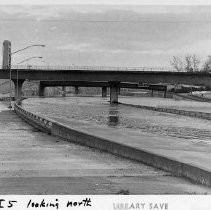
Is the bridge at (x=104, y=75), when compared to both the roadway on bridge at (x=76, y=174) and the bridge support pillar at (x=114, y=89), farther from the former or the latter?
the roadway on bridge at (x=76, y=174)

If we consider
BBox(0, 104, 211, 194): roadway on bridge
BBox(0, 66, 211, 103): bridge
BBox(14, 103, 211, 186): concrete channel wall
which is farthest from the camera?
BBox(0, 66, 211, 103): bridge

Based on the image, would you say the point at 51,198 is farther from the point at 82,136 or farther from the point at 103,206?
the point at 82,136

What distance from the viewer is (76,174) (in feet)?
65.2

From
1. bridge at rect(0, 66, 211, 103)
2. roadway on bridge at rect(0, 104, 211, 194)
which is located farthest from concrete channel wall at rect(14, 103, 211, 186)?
bridge at rect(0, 66, 211, 103)

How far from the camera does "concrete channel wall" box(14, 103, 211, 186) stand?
1706cm

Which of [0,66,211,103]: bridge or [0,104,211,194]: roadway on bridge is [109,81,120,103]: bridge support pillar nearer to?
[0,66,211,103]: bridge

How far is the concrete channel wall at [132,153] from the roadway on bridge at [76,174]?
37 centimetres

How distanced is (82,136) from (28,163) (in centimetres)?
927

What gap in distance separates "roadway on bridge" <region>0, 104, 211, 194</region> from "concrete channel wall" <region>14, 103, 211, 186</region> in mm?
371

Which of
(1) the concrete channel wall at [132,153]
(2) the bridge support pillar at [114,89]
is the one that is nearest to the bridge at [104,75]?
Result: (2) the bridge support pillar at [114,89]

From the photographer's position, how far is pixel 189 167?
58.0 ft

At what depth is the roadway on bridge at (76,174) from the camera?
52.2 ft

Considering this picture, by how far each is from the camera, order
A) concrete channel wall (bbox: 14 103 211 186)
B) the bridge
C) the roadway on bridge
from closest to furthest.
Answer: the roadway on bridge → concrete channel wall (bbox: 14 103 211 186) → the bridge

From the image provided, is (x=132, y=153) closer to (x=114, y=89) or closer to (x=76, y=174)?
(x=76, y=174)
